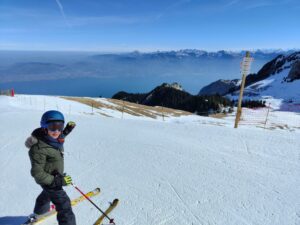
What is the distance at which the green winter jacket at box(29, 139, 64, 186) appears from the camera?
13.1 ft

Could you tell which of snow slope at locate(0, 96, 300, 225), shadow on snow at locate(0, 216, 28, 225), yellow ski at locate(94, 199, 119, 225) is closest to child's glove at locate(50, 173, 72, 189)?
snow slope at locate(0, 96, 300, 225)

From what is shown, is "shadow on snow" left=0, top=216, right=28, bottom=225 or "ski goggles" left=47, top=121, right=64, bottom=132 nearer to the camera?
"ski goggles" left=47, top=121, right=64, bottom=132

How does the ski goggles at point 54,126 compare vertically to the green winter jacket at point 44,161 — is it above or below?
above

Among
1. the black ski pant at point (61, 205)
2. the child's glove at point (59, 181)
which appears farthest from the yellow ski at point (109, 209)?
the child's glove at point (59, 181)

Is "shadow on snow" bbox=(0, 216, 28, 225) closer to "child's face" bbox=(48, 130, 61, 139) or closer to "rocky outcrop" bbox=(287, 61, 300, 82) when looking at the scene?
"child's face" bbox=(48, 130, 61, 139)

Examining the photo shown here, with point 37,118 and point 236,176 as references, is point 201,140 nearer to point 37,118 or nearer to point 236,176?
point 236,176

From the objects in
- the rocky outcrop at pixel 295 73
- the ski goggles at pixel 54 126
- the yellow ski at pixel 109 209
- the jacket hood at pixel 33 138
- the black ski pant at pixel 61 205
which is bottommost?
the yellow ski at pixel 109 209

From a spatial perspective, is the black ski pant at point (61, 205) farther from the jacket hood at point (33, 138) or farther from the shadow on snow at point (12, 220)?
the shadow on snow at point (12, 220)

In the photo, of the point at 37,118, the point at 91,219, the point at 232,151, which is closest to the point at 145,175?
the point at 91,219

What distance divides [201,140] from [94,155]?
17.9ft

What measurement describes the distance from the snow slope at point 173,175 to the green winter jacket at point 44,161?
54.3 inches

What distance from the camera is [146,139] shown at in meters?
11.9

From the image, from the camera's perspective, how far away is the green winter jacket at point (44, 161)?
399cm

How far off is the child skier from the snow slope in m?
0.86
